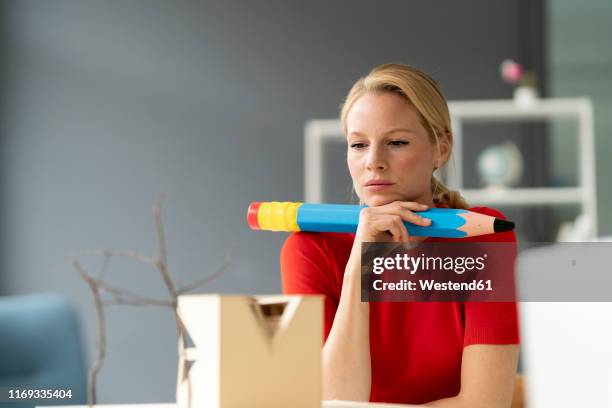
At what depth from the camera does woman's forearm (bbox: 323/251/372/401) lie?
109cm

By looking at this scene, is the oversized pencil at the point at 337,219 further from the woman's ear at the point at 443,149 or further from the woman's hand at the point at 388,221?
the woman's ear at the point at 443,149

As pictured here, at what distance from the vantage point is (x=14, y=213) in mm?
4348

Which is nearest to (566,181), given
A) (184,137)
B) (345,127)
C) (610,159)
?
(610,159)

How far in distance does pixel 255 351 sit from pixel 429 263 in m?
0.66

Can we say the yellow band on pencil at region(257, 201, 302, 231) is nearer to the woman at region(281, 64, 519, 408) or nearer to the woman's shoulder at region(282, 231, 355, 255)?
the woman at region(281, 64, 519, 408)

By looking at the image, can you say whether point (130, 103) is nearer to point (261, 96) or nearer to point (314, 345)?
point (261, 96)

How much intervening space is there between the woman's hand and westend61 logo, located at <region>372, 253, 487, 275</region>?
0.11m

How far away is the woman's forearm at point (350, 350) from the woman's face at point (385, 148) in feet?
0.60

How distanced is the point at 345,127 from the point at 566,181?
9.21 ft

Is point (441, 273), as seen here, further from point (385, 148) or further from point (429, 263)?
point (385, 148)

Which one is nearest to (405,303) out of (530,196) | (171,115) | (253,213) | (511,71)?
(253,213)

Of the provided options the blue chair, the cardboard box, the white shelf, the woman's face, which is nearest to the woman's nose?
the woman's face

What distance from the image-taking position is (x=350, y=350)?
113 centimetres

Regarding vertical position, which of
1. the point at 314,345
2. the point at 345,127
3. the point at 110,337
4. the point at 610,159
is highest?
the point at 610,159
